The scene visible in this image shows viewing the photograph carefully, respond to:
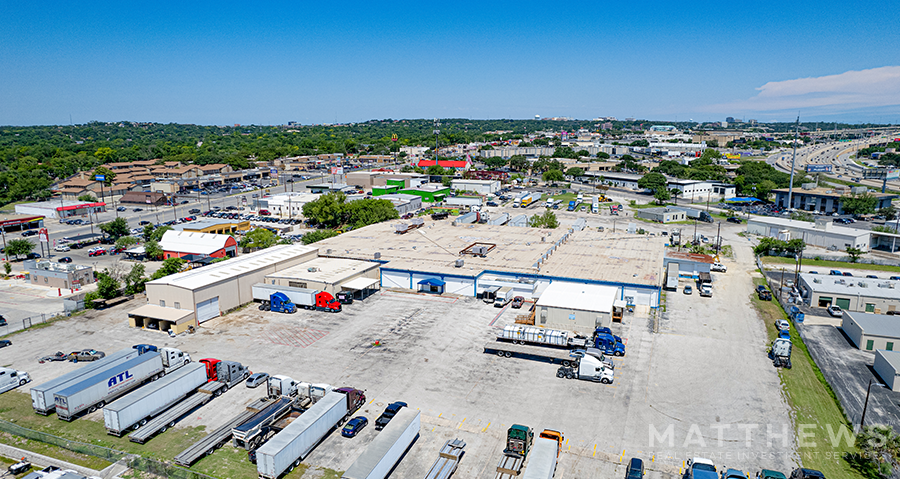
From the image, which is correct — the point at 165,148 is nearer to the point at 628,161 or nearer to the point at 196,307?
the point at 628,161

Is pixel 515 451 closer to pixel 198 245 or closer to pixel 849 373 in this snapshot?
pixel 849 373

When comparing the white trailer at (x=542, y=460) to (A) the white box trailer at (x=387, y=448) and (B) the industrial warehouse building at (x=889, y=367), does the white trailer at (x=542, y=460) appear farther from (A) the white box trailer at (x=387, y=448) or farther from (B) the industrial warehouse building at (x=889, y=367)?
(B) the industrial warehouse building at (x=889, y=367)

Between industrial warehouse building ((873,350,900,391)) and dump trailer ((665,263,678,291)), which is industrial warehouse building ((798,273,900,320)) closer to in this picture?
dump trailer ((665,263,678,291))

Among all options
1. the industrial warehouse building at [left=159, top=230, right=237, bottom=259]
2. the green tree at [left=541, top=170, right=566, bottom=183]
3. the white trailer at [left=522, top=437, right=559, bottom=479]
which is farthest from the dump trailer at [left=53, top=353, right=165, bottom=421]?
the green tree at [left=541, top=170, right=566, bottom=183]

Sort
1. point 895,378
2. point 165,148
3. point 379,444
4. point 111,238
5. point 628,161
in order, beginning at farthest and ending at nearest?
point 165,148
point 628,161
point 111,238
point 895,378
point 379,444

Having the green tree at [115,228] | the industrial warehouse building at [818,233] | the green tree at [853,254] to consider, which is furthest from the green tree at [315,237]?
the green tree at [853,254]

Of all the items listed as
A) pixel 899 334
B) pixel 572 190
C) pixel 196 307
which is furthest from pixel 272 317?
pixel 572 190
